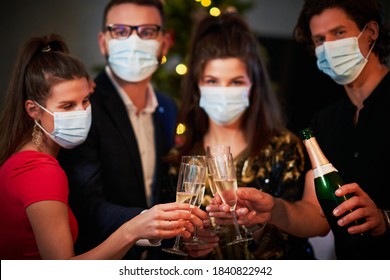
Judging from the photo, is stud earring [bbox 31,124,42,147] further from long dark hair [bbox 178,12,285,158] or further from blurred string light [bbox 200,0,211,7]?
blurred string light [bbox 200,0,211,7]

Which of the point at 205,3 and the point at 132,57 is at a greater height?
the point at 205,3

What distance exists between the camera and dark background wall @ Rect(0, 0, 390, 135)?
A: 2.13 metres

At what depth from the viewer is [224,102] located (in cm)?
210

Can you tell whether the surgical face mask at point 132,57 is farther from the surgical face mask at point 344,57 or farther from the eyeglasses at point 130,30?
the surgical face mask at point 344,57

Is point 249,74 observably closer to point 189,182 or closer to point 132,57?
point 132,57

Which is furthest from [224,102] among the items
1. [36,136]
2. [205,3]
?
[205,3]

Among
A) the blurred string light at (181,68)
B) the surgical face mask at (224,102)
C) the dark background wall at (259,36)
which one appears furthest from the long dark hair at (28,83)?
the blurred string light at (181,68)

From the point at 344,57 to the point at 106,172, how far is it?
3.14 feet

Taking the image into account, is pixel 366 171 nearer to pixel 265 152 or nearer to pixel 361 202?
pixel 361 202

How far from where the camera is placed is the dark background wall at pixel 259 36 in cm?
213

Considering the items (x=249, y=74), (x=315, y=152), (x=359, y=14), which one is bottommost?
(x=315, y=152)

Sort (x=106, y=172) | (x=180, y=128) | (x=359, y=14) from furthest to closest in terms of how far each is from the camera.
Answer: (x=180, y=128) < (x=106, y=172) < (x=359, y=14)

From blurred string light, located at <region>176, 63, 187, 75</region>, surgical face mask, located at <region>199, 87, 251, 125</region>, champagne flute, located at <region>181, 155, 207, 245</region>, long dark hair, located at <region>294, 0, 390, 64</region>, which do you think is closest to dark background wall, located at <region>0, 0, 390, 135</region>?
long dark hair, located at <region>294, 0, 390, 64</region>

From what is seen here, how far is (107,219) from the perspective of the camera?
75.5 inches
